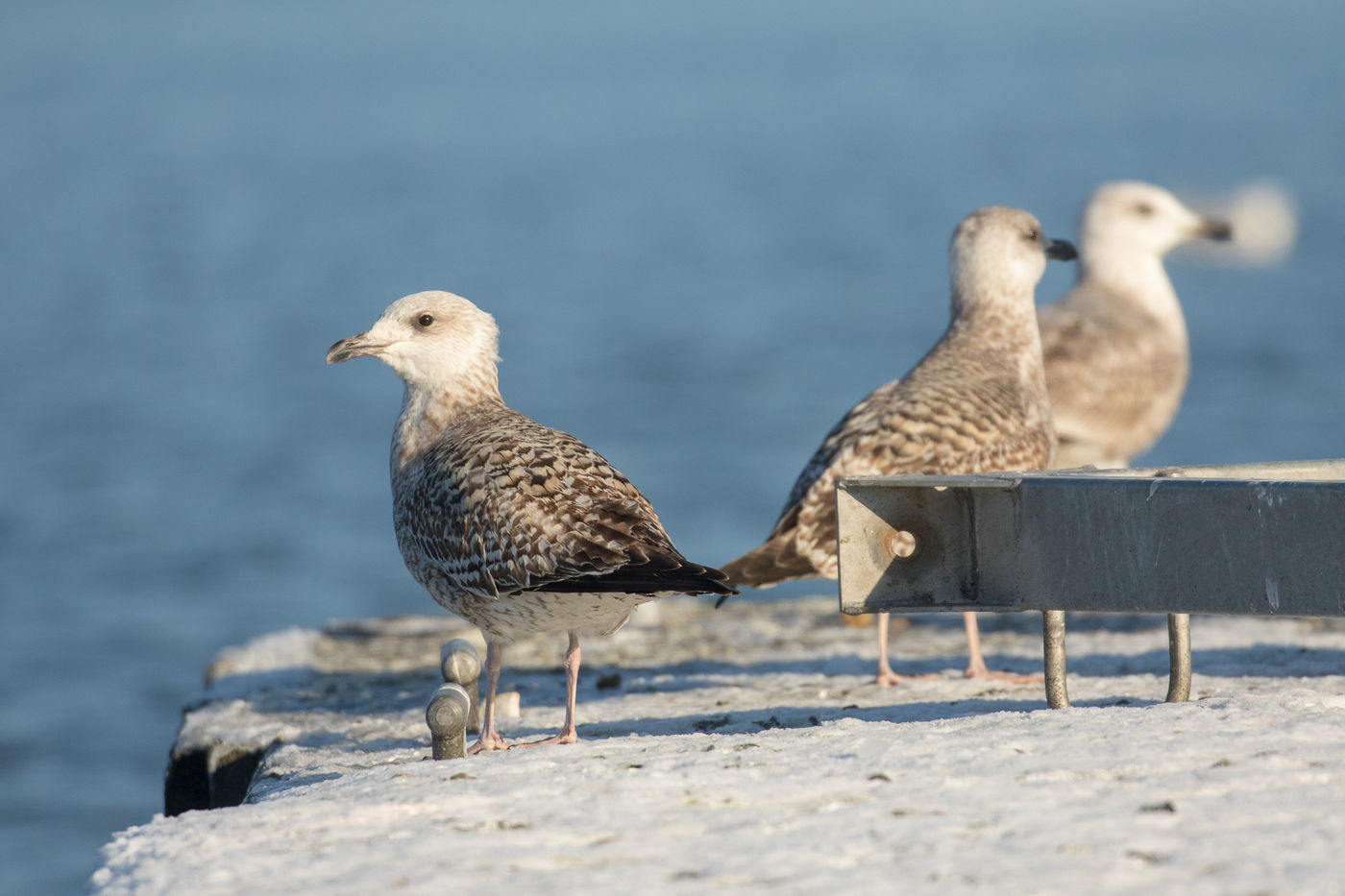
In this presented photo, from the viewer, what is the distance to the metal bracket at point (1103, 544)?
4.48 m

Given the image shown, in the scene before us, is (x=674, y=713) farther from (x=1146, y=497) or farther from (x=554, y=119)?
(x=554, y=119)

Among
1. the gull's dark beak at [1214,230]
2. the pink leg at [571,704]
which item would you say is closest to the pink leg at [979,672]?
the pink leg at [571,704]

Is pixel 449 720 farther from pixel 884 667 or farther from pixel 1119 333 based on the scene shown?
pixel 1119 333

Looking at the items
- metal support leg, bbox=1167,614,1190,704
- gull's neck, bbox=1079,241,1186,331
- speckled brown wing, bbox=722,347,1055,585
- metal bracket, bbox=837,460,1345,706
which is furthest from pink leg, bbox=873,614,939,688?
gull's neck, bbox=1079,241,1186,331

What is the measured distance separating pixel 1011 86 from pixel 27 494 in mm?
129942

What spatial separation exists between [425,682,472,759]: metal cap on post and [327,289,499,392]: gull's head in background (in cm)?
168

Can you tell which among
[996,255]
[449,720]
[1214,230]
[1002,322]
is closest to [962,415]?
[1002,322]

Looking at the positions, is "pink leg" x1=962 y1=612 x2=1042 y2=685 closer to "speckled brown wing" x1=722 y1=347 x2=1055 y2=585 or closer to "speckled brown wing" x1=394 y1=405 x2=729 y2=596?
"speckled brown wing" x1=722 y1=347 x2=1055 y2=585

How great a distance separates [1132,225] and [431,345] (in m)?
6.09

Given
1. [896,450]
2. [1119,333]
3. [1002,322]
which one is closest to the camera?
[896,450]

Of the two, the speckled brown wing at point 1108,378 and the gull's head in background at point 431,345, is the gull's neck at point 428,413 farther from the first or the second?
the speckled brown wing at point 1108,378

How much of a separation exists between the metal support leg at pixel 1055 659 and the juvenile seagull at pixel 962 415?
1.24 metres

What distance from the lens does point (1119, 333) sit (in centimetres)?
1042

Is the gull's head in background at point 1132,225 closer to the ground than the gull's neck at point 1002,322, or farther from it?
farther from it
